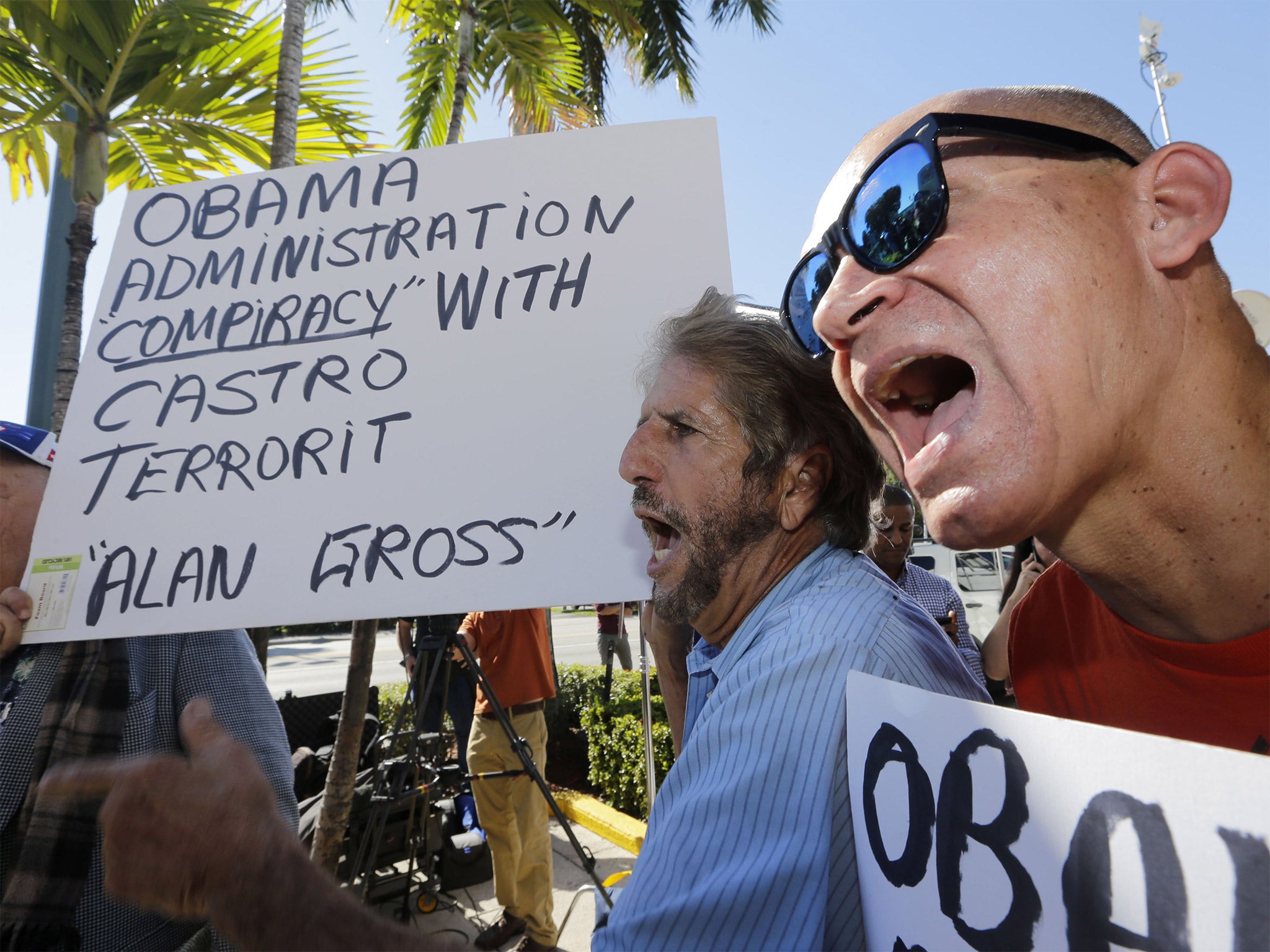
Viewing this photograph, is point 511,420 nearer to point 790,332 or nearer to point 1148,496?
point 790,332

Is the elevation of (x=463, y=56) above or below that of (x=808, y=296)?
above

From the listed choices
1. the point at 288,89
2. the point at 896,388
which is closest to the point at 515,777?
the point at 896,388

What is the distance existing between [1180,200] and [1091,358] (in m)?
0.26

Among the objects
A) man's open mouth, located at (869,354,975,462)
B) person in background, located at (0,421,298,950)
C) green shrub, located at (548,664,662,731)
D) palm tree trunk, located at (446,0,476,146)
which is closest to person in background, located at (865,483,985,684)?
man's open mouth, located at (869,354,975,462)

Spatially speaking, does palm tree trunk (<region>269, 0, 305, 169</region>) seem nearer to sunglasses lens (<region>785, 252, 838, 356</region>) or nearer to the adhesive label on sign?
the adhesive label on sign

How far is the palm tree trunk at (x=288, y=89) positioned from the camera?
414cm

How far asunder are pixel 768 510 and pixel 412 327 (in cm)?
99

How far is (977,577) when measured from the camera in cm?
1040

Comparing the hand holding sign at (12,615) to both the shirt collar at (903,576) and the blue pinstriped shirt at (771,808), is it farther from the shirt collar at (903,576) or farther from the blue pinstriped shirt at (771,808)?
the shirt collar at (903,576)

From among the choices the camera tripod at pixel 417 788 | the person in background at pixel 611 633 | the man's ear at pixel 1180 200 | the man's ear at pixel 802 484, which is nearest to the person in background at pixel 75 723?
the camera tripod at pixel 417 788

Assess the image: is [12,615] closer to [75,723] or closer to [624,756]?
[75,723]

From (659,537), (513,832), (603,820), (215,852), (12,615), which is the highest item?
(659,537)

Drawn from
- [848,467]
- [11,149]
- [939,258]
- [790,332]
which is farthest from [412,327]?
[11,149]

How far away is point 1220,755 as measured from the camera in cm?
49
